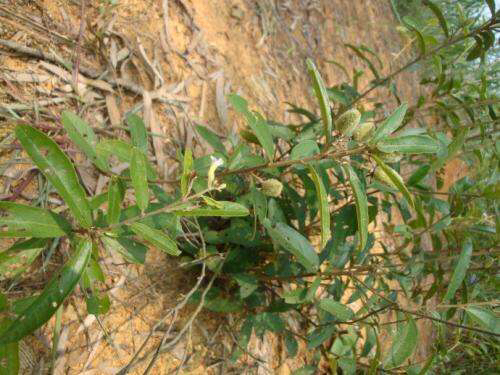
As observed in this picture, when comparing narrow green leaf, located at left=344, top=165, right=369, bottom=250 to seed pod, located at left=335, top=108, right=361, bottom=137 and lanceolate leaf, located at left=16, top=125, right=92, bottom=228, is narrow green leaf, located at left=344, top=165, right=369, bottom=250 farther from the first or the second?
lanceolate leaf, located at left=16, top=125, right=92, bottom=228

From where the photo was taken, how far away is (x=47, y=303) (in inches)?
32.1

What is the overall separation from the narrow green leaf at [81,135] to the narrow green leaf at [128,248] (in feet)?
0.75

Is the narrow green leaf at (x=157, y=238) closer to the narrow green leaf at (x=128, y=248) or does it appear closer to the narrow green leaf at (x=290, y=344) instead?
the narrow green leaf at (x=128, y=248)

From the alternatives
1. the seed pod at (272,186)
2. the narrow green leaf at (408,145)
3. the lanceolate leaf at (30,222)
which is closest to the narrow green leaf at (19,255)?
the lanceolate leaf at (30,222)

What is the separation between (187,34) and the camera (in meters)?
2.20

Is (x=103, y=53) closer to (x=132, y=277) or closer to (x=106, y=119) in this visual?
(x=106, y=119)

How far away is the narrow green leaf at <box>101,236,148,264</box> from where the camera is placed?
41.2 inches

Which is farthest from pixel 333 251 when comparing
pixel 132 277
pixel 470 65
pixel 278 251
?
pixel 470 65

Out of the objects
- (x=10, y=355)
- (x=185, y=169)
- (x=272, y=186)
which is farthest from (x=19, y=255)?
(x=272, y=186)

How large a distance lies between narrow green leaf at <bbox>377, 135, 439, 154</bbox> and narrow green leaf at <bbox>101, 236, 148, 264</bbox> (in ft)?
2.20

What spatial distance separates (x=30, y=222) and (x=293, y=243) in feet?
2.62

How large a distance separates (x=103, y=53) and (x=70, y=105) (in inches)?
11.9

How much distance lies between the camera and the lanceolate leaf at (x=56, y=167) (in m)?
0.84

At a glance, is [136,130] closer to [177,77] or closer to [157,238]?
[157,238]
